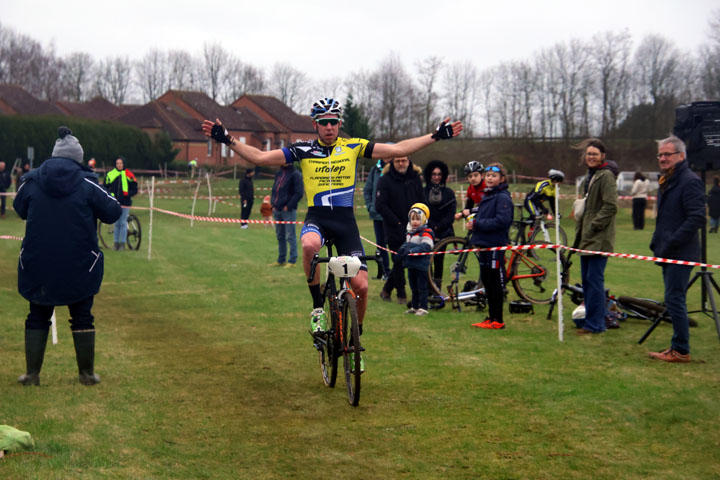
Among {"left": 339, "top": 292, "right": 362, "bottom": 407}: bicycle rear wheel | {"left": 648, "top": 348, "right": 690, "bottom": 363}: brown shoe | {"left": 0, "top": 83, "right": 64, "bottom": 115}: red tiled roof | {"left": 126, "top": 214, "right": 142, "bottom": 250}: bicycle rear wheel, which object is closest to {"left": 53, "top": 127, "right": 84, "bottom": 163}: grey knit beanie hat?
{"left": 339, "top": 292, "right": 362, "bottom": 407}: bicycle rear wheel

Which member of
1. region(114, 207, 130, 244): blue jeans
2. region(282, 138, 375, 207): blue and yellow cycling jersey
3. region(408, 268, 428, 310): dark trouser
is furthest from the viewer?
region(114, 207, 130, 244): blue jeans

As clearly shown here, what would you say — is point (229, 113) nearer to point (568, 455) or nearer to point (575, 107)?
point (575, 107)

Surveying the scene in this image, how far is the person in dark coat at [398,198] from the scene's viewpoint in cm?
1180

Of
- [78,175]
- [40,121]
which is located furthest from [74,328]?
[40,121]

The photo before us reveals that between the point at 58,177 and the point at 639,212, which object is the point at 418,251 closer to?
the point at 58,177

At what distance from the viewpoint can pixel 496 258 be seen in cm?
984

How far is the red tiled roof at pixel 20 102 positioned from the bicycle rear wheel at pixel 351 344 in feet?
294

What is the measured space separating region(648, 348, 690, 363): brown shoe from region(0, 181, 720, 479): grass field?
0.36ft

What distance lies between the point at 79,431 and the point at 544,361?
14.9ft

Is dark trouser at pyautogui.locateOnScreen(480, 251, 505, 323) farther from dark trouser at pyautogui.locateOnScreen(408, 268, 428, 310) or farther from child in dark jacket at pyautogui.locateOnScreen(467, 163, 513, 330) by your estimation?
dark trouser at pyautogui.locateOnScreen(408, 268, 428, 310)

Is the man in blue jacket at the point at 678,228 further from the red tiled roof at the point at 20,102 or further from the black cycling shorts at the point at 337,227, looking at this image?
the red tiled roof at the point at 20,102

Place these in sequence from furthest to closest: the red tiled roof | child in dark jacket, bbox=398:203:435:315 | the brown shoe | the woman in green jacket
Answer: the red tiled roof → child in dark jacket, bbox=398:203:435:315 → the woman in green jacket → the brown shoe

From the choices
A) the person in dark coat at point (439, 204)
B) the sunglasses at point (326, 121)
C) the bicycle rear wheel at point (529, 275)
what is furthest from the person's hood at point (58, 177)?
the bicycle rear wheel at point (529, 275)

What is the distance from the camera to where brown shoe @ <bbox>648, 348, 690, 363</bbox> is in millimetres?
7988
